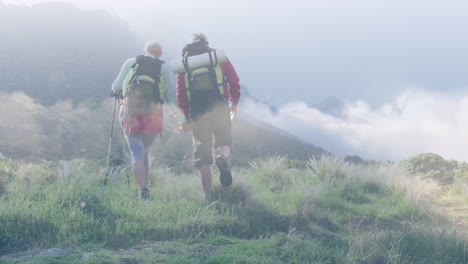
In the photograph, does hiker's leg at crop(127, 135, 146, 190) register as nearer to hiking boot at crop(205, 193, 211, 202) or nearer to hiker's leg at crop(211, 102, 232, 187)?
hiking boot at crop(205, 193, 211, 202)

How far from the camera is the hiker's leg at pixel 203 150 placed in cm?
556

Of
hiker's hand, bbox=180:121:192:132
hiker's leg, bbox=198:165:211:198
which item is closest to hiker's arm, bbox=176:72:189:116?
hiker's hand, bbox=180:121:192:132

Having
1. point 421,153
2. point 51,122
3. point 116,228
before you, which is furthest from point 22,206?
point 51,122

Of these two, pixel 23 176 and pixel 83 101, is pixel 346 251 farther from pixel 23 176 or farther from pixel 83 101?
pixel 83 101

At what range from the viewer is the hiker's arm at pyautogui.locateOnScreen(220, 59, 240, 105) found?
5742mm

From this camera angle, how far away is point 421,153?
10758 mm

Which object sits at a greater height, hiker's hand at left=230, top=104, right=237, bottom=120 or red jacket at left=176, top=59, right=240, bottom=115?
red jacket at left=176, top=59, right=240, bottom=115

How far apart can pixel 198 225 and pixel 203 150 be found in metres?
1.36

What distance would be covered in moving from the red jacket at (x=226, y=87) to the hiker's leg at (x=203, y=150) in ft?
0.87

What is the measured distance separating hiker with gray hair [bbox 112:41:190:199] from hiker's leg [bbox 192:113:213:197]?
0.17m

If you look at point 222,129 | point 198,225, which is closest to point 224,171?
point 222,129

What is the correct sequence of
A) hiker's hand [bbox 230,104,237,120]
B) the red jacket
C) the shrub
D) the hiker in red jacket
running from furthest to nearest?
the shrub, hiker's hand [bbox 230,104,237,120], the red jacket, the hiker in red jacket

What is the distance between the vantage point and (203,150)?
5.61m

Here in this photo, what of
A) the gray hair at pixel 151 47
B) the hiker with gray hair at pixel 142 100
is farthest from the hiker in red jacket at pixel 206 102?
the gray hair at pixel 151 47
